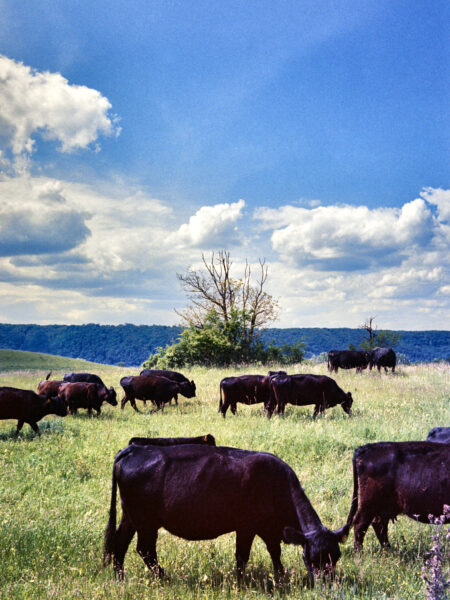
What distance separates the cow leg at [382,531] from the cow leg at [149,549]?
2792 mm

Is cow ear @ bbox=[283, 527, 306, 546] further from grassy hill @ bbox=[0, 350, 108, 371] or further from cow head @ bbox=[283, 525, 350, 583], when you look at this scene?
grassy hill @ bbox=[0, 350, 108, 371]

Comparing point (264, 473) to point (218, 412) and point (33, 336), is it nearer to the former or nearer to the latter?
point (218, 412)

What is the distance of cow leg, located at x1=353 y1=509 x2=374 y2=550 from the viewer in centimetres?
539

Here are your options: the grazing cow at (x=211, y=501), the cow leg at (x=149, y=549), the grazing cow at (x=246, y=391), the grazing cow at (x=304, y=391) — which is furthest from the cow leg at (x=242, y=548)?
the grazing cow at (x=246, y=391)

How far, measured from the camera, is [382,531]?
553cm

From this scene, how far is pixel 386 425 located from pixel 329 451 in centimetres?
343

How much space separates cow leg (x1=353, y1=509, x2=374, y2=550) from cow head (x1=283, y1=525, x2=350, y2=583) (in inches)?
54.0

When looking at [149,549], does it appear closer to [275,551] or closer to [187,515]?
[187,515]

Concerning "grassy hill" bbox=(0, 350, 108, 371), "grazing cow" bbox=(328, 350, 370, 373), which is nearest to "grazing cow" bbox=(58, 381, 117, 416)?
"grazing cow" bbox=(328, 350, 370, 373)

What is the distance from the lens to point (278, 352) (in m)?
38.2

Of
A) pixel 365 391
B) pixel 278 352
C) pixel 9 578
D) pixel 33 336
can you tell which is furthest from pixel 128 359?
pixel 9 578

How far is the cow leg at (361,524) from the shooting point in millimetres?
5387

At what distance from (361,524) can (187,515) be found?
2395mm

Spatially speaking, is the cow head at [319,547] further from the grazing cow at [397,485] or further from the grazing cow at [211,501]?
the grazing cow at [397,485]
